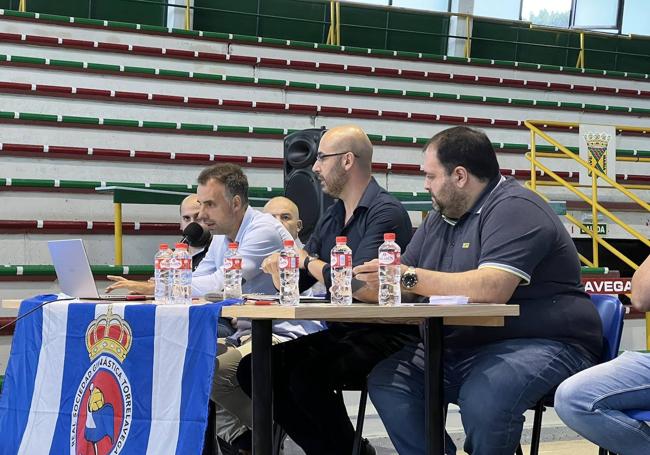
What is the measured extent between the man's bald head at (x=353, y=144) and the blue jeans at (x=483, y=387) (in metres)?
0.72

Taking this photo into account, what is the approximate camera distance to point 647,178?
310 inches

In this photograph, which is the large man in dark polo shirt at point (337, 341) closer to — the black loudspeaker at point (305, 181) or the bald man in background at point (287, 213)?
the bald man in background at point (287, 213)

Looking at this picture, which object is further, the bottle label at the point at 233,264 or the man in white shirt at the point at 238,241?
the man in white shirt at the point at 238,241

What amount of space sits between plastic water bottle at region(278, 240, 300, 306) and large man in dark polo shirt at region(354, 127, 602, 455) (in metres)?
0.16

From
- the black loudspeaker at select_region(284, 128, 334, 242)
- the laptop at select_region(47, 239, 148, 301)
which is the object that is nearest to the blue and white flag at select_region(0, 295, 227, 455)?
the laptop at select_region(47, 239, 148, 301)

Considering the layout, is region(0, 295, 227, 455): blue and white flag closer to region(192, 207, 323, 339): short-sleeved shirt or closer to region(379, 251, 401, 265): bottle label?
region(379, 251, 401, 265): bottle label

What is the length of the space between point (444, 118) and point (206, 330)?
6.05 m

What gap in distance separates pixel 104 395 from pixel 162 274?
1.22 ft

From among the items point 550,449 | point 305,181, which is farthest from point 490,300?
point 305,181

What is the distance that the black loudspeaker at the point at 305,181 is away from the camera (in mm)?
4582

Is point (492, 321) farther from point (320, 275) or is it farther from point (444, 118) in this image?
point (444, 118)

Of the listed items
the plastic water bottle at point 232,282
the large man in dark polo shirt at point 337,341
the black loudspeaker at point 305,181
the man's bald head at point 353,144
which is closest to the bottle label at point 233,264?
the plastic water bottle at point 232,282

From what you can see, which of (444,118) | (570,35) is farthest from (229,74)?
(570,35)

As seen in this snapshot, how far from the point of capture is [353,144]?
2.91 m
